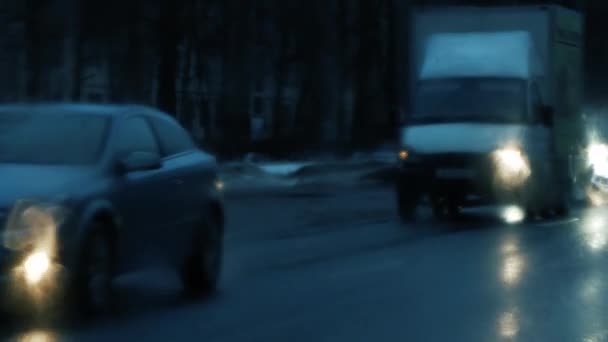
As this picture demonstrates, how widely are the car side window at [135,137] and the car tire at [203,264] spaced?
3.14 ft

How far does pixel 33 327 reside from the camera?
35.0ft

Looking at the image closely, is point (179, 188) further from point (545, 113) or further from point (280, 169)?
point (280, 169)

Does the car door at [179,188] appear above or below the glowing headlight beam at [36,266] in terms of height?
above

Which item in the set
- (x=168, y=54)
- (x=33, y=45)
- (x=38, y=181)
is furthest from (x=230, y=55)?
(x=38, y=181)

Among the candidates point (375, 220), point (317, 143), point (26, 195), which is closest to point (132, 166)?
point (26, 195)

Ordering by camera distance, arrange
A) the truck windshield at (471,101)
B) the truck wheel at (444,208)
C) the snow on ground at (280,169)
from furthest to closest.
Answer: the snow on ground at (280,169) < the truck wheel at (444,208) < the truck windshield at (471,101)

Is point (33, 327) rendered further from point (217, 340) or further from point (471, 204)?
point (471, 204)

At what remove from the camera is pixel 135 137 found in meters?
12.2

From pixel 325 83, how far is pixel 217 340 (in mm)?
38120

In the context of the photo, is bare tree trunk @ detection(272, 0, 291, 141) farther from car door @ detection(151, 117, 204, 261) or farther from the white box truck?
car door @ detection(151, 117, 204, 261)

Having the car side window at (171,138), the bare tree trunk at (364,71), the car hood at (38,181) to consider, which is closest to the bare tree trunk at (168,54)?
the bare tree trunk at (364,71)

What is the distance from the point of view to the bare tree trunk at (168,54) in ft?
128

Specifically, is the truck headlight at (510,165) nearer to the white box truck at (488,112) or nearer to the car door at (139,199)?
the white box truck at (488,112)

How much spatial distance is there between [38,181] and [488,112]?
14037 millimetres
